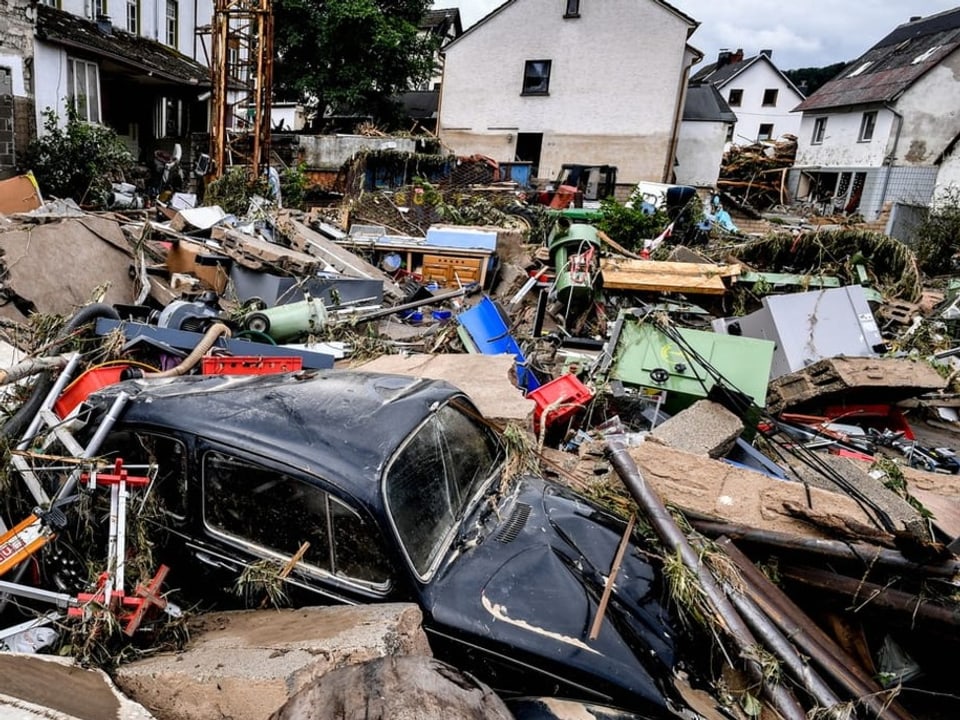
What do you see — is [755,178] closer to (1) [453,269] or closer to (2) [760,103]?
(2) [760,103]

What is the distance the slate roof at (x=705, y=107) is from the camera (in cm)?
2661

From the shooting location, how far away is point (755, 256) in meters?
11.2

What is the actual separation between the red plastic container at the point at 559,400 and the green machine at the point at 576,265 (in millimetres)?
3237

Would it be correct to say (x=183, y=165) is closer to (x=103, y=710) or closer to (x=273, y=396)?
(x=273, y=396)

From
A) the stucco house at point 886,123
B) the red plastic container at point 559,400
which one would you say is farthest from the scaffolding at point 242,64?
the stucco house at point 886,123

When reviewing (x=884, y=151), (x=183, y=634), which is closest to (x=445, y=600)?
(x=183, y=634)

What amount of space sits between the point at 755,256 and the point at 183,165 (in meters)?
16.4

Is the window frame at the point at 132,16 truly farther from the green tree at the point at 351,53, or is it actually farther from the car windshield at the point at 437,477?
the car windshield at the point at 437,477

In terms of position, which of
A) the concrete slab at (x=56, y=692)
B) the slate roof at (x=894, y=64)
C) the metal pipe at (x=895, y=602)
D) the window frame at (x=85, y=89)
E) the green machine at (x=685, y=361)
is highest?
the slate roof at (x=894, y=64)

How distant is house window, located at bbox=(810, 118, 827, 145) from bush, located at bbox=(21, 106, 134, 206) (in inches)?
1148

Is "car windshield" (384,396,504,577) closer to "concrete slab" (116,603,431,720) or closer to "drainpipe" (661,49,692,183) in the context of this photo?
"concrete slab" (116,603,431,720)

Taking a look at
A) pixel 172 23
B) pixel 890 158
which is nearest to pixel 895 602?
pixel 172 23

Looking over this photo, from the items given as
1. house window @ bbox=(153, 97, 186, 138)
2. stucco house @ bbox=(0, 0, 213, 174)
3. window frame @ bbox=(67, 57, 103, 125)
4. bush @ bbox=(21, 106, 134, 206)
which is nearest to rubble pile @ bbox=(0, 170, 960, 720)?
bush @ bbox=(21, 106, 134, 206)

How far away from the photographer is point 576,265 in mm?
8953
